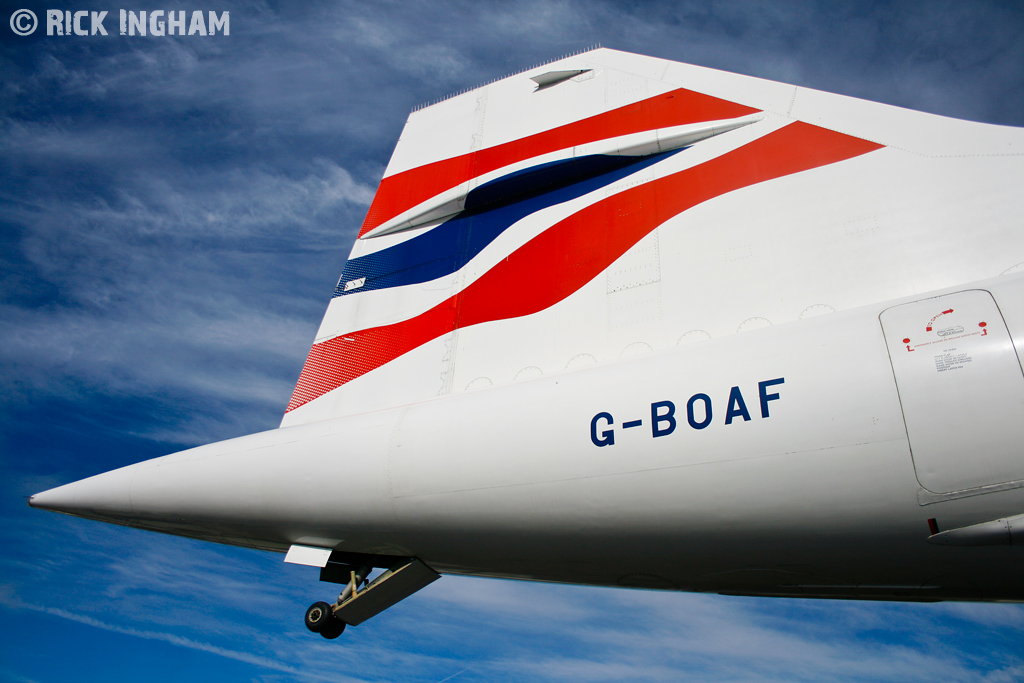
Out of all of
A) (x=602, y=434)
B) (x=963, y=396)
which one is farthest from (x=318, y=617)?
(x=963, y=396)

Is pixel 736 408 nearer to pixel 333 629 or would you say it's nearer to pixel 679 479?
pixel 679 479

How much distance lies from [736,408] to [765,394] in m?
0.21

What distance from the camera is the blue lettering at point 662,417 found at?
4625mm

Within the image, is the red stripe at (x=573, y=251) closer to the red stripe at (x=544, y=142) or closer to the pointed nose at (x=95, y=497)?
the red stripe at (x=544, y=142)

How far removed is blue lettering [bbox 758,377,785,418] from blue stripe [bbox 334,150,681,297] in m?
3.00

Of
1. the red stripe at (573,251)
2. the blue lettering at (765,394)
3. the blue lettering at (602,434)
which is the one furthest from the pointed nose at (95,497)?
the blue lettering at (765,394)

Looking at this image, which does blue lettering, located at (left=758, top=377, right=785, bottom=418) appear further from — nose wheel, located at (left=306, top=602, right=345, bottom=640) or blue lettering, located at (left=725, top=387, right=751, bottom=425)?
nose wheel, located at (left=306, top=602, right=345, bottom=640)

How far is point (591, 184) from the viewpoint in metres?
6.88

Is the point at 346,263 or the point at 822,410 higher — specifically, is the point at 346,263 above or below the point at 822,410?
above

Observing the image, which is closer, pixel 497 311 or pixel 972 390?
pixel 972 390

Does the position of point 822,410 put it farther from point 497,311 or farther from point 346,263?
point 346,263

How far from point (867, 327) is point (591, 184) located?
334cm

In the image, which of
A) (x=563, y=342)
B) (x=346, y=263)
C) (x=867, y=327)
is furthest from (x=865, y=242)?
(x=346, y=263)

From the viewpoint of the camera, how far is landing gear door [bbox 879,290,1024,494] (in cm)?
366
